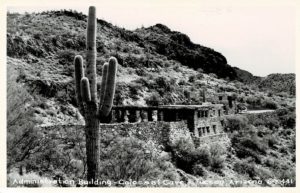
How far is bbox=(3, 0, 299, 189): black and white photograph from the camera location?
1359 cm

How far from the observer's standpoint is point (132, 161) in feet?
60.2

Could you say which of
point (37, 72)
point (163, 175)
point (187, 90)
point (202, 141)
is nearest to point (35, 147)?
point (163, 175)

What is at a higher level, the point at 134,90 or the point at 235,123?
the point at 134,90

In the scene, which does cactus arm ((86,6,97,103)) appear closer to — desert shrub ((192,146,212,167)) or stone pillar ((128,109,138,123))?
desert shrub ((192,146,212,167))

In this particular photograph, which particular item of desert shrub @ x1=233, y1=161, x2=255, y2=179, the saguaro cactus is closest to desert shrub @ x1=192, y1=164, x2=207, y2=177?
desert shrub @ x1=233, y1=161, x2=255, y2=179

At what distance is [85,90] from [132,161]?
736 cm

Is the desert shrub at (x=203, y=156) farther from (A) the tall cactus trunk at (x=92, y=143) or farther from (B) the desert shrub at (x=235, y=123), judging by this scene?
(A) the tall cactus trunk at (x=92, y=143)

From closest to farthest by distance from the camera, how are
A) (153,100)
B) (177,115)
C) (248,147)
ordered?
(177,115), (248,147), (153,100)

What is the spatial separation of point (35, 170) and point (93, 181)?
396cm

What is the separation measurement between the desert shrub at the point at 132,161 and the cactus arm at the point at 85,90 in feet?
15.2

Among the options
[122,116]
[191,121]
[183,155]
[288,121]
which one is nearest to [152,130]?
[183,155]

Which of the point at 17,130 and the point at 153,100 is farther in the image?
the point at 153,100

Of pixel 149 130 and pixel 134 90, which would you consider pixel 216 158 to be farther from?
pixel 134 90

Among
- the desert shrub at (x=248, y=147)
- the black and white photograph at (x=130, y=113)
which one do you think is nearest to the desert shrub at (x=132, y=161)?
the black and white photograph at (x=130, y=113)
